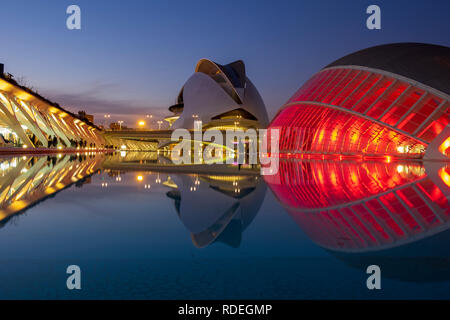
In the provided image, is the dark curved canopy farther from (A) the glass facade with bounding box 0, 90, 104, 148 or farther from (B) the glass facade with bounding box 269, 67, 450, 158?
(A) the glass facade with bounding box 0, 90, 104, 148

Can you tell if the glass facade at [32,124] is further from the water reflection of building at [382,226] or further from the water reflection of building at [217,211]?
the water reflection of building at [382,226]

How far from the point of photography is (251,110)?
244 feet

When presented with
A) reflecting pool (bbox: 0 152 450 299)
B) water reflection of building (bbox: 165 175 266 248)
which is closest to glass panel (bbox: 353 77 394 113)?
water reflection of building (bbox: 165 175 266 248)

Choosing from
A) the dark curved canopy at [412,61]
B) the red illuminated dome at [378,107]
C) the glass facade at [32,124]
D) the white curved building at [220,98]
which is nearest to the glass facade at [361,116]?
the red illuminated dome at [378,107]

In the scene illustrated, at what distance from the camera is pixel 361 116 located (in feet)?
92.9

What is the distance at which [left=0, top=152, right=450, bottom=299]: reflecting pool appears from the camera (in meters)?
2.99

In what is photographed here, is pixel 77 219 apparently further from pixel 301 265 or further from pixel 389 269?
pixel 389 269

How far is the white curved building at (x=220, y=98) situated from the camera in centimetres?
7131

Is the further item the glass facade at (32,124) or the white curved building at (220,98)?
the white curved building at (220,98)

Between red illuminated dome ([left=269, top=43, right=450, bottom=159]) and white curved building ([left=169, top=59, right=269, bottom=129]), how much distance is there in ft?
109

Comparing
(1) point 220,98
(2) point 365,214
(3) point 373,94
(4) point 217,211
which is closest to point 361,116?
(3) point 373,94

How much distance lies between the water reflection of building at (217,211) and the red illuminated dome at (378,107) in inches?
825

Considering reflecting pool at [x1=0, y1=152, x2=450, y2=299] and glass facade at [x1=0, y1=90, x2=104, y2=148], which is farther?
glass facade at [x1=0, y1=90, x2=104, y2=148]

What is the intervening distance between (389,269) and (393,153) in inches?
1248
